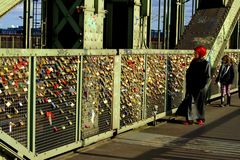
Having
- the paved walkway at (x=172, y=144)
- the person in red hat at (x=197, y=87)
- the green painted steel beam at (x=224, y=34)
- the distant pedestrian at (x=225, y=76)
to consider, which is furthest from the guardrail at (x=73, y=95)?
the distant pedestrian at (x=225, y=76)

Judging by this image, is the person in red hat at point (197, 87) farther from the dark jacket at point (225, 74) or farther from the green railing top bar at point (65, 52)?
the dark jacket at point (225, 74)

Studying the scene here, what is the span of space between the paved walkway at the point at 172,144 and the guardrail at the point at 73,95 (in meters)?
0.21

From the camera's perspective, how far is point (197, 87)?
406 inches

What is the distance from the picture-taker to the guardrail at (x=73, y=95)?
5.84 metres

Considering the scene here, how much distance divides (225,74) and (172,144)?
600 centimetres

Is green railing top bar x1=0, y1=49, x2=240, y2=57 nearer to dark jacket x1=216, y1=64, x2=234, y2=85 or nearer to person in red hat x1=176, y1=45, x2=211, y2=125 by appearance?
person in red hat x1=176, y1=45, x2=211, y2=125

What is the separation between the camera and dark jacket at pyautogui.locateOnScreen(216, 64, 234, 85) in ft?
44.4

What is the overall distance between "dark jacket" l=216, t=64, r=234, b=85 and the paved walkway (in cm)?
310

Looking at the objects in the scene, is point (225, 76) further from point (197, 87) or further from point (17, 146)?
point (17, 146)

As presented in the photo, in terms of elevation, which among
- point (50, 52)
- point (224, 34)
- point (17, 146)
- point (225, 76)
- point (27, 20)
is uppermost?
point (27, 20)

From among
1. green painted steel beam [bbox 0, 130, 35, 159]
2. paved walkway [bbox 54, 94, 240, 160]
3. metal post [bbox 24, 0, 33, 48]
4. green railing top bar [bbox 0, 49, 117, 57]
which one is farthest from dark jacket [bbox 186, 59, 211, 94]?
green painted steel beam [bbox 0, 130, 35, 159]

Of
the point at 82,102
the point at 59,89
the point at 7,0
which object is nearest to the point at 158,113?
the point at 82,102

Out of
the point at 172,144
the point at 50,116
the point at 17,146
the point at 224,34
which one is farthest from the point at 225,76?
the point at 17,146

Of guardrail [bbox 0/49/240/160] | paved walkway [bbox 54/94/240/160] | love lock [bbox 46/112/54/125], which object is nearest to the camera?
guardrail [bbox 0/49/240/160]
